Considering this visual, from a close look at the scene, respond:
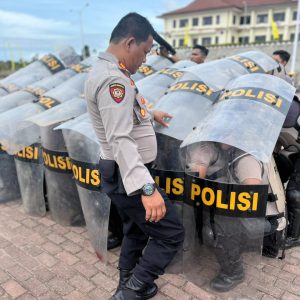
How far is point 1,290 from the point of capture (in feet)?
8.17

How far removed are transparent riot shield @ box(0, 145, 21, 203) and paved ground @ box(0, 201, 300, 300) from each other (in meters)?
0.81

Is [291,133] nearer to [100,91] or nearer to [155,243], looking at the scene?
[155,243]

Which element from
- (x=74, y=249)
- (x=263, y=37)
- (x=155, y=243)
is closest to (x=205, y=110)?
(x=155, y=243)

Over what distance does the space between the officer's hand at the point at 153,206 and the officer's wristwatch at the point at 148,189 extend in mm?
18

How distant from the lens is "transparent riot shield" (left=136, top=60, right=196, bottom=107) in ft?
11.1

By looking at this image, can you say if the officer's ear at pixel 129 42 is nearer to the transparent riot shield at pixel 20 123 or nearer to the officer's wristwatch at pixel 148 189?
the officer's wristwatch at pixel 148 189

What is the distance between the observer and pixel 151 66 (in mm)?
5211

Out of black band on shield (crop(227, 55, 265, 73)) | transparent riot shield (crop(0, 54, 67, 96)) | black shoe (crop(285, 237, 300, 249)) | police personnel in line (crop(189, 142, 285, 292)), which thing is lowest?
black shoe (crop(285, 237, 300, 249))

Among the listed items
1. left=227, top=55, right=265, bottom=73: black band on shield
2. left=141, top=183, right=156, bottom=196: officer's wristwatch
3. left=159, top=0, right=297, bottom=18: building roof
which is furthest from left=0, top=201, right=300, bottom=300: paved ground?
left=159, top=0, right=297, bottom=18: building roof

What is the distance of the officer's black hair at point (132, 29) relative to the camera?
6.04ft


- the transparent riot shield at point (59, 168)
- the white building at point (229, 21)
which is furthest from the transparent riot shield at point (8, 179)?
the white building at point (229, 21)

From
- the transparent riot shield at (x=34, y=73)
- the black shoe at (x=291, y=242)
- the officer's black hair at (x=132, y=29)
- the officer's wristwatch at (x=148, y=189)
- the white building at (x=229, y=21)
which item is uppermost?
the white building at (x=229, y=21)

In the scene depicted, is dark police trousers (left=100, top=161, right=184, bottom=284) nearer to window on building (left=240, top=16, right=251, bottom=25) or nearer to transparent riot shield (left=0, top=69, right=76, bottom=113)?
transparent riot shield (left=0, top=69, right=76, bottom=113)

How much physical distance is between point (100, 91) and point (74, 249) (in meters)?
1.87
